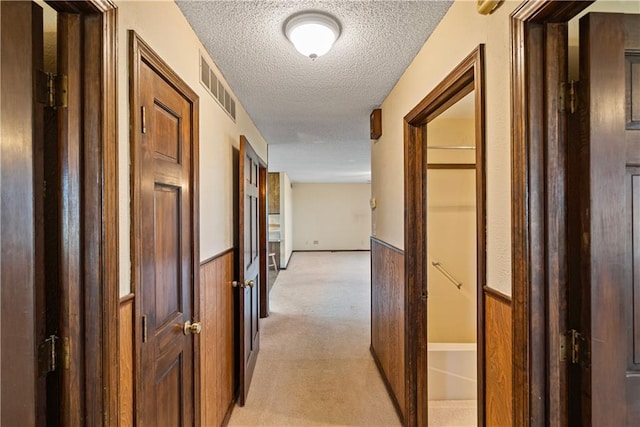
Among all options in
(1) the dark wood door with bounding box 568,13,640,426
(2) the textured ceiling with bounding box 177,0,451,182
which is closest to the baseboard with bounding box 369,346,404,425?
(1) the dark wood door with bounding box 568,13,640,426

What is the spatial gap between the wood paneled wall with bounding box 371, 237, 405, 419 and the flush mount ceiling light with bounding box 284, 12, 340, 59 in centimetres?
140

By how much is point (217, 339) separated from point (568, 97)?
217 cm

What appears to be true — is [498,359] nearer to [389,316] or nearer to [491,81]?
[491,81]

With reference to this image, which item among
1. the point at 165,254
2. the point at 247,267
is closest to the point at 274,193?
the point at 247,267

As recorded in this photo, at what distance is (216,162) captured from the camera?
2045 millimetres

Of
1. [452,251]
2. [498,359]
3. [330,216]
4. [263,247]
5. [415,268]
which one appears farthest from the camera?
[330,216]

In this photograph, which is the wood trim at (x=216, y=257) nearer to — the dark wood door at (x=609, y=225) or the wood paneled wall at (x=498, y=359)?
the wood paneled wall at (x=498, y=359)

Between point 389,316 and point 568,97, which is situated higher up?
point 568,97

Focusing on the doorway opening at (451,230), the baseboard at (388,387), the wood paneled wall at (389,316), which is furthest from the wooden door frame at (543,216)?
the doorway opening at (451,230)

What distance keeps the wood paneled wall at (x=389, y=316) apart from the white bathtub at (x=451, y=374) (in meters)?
0.33

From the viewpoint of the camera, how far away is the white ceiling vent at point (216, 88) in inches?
69.8

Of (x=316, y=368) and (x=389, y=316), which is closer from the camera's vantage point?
(x=389, y=316)

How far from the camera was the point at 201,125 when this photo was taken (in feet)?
5.78

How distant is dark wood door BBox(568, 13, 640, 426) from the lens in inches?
36.4
